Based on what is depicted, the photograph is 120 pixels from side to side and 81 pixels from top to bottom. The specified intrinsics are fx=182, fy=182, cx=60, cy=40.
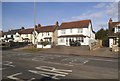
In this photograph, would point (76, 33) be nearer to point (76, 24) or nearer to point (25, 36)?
point (76, 24)

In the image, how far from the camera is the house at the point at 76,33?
5288 cm

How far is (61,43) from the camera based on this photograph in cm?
5759

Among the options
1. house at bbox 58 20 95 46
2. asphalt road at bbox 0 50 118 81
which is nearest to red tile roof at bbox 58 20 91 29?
house at bbox 58 20 95 46

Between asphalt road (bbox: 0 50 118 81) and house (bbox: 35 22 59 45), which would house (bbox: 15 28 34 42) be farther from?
asphalt road (bbox: 0 50 118 81)

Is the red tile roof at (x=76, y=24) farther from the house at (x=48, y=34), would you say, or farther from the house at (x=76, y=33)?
the house at (x=48, y=34)

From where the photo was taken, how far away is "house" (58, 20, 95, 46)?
52.9 metres

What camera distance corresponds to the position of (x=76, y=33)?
5588 centimetres

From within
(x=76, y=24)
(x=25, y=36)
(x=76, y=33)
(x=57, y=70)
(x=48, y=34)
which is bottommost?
(x=57, y=70)

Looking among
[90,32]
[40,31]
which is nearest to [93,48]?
[90,32]

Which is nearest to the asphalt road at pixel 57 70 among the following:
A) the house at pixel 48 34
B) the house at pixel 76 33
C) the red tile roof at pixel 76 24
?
the house at pixel 76 33

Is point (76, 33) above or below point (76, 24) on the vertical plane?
below

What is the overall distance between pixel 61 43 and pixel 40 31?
14.0 meters

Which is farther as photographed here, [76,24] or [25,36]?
[25,36]

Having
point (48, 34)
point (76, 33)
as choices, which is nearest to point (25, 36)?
point (48, 34)
